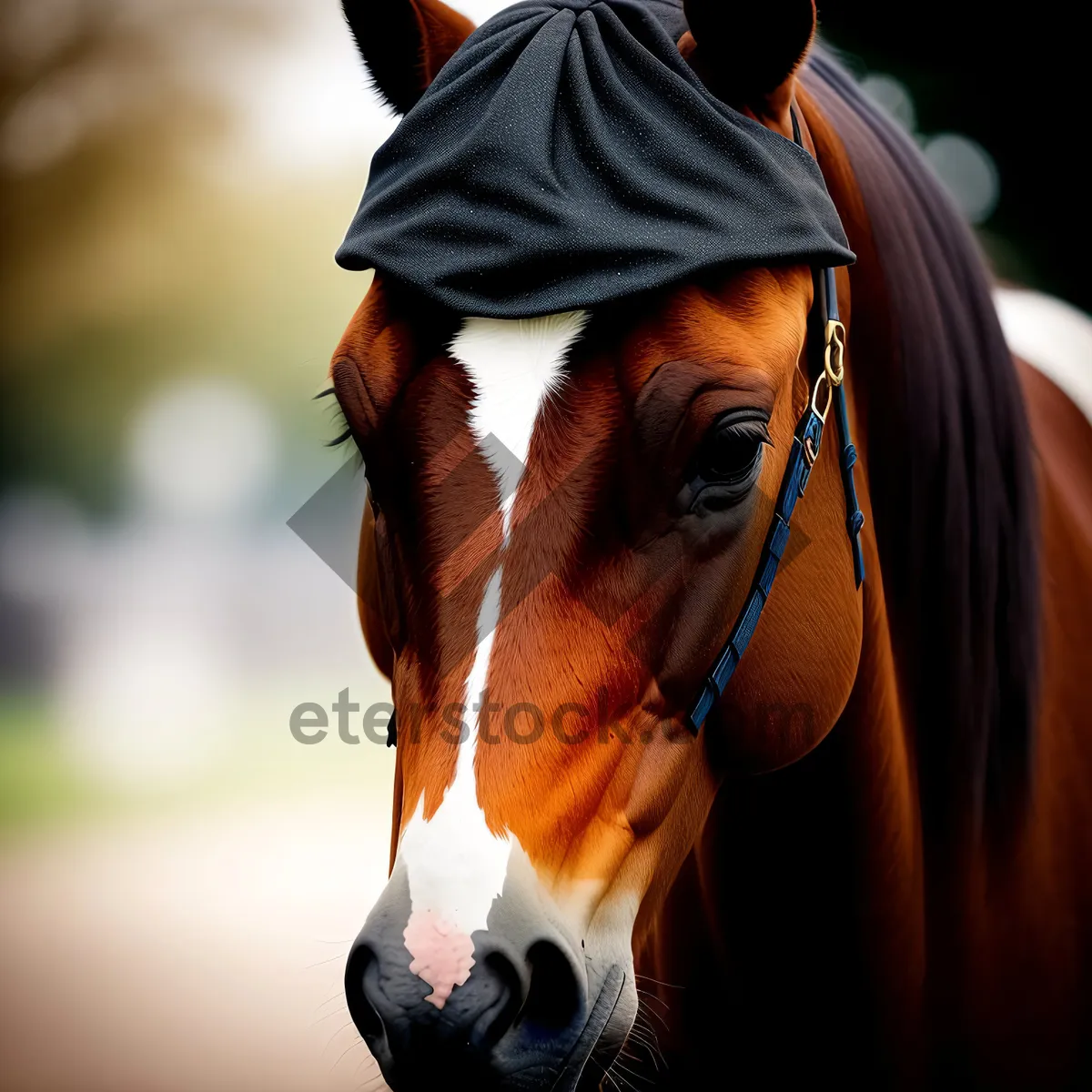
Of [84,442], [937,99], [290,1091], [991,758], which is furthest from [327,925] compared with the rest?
[937,99]

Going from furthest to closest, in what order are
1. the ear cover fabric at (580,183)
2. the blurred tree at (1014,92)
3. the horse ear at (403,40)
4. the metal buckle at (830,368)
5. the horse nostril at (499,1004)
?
the blurred tree at (1014,92)
the horse ear at (403,40)
the metal buckle at (830,368)
the ear cover fabric at (580,183)
the horse nostril at (499,1004)

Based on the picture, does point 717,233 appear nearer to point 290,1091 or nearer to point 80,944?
point 290,1091

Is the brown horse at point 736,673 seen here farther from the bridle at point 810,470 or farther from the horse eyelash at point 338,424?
the horse eyelash at point 338,424

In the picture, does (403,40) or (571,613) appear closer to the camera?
(571,613)

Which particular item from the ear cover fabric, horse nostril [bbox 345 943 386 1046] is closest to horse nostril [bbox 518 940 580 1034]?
horse nostril [bbox 345 943 386 1046]

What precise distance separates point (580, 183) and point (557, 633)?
0.46m

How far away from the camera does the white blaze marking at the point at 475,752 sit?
2.48 feet

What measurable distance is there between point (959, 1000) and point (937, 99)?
3.20 metres

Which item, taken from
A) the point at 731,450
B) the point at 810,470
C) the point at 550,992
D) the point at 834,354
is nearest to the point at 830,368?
the point at 834,354

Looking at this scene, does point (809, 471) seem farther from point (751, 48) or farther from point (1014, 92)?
point (1014, 92)

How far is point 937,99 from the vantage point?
3521 mm

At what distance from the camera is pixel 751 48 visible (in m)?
1.07

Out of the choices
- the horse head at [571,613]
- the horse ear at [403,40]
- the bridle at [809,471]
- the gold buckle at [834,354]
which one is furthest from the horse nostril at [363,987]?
the horse ear at [403,40]

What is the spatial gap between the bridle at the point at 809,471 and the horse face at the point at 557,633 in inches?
0.7
